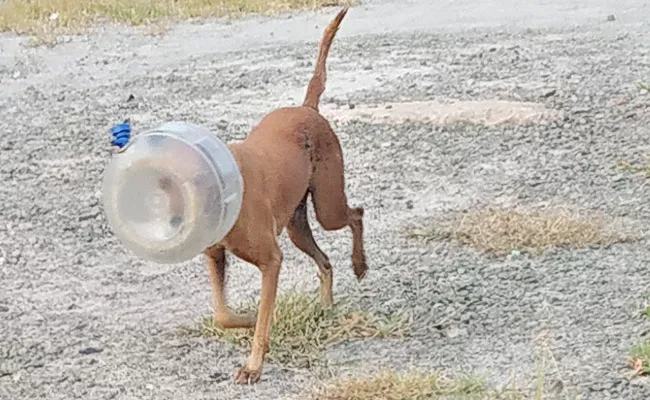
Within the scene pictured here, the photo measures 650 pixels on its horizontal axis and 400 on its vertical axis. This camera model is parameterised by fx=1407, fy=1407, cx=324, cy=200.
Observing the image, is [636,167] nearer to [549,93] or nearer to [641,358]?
[549,93]

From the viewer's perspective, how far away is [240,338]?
17.8 ft

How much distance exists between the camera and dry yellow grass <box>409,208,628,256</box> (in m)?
6.54

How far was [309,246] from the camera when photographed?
19.2ft

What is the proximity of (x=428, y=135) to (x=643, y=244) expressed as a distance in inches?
112

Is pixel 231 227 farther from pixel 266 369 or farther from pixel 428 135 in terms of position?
pixel 428 135

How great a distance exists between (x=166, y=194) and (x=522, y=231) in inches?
104

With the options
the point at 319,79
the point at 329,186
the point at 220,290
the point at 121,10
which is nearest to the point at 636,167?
the point at 319,79

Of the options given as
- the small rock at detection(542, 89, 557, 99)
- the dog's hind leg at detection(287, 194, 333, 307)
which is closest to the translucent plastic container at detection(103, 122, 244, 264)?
the dog's hind leg at detection(287, 194, 333, 307)

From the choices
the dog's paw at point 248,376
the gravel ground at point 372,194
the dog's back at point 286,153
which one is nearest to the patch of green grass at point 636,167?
the gravel ground at point 372,194

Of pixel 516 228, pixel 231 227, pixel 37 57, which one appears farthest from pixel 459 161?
pixel 37 57

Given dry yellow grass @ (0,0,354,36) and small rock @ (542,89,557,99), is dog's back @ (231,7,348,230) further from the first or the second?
dry yellow grass @ (0,0,354,36)

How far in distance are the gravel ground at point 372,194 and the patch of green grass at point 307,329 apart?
0.24 ft

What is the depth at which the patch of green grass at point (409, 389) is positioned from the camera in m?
4.68

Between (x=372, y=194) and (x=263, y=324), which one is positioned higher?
(x=263, y=324)
